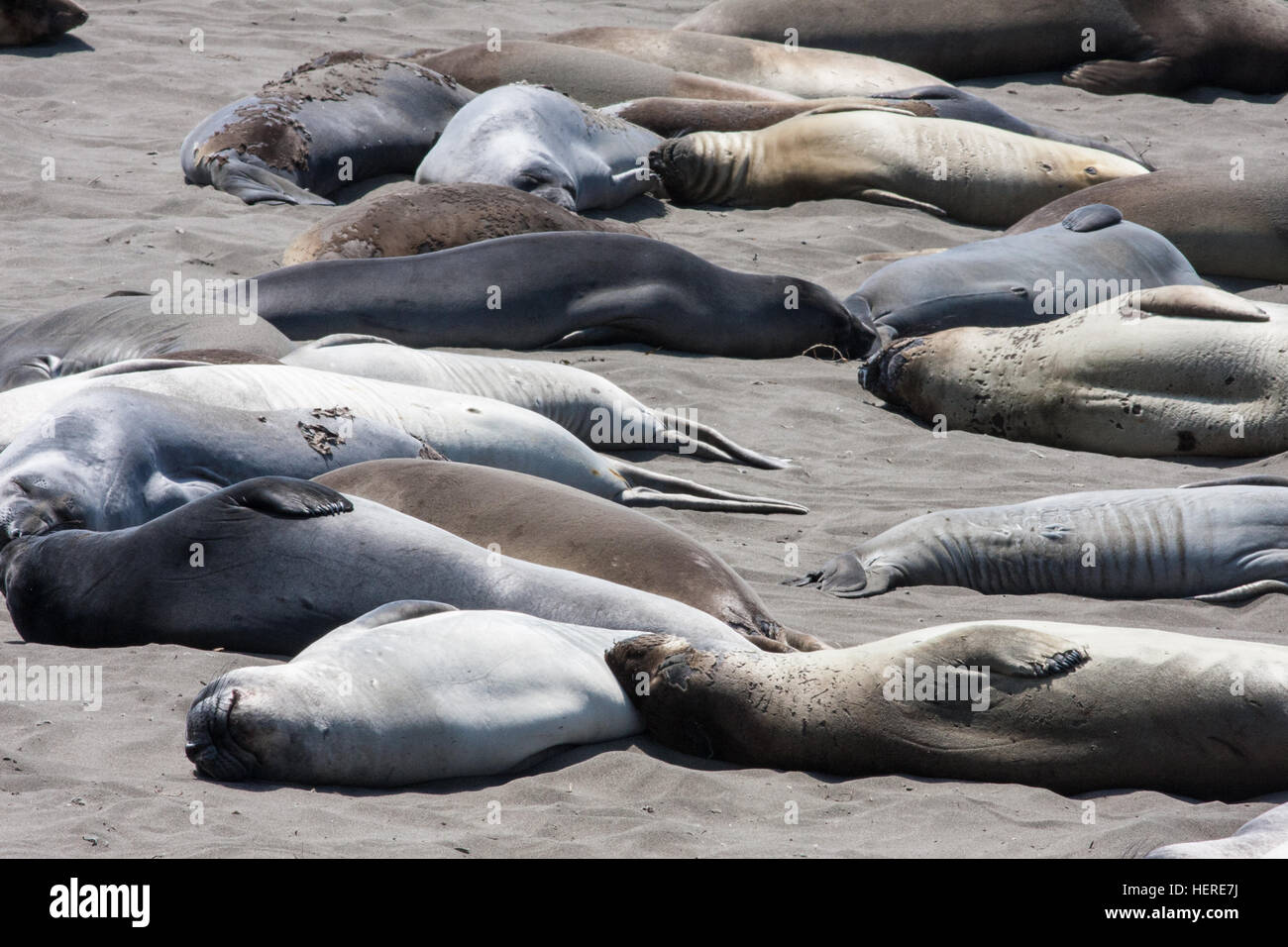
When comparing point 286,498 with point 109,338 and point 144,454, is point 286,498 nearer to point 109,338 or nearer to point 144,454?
point 144,454

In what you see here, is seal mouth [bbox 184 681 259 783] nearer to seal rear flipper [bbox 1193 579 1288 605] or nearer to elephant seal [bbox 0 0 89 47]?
seal rear flipper [bbox 1193 579 1288 605]

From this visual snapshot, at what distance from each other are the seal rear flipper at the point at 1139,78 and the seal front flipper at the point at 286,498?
31.8 feet

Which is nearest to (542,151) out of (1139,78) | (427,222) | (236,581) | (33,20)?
(427,222)

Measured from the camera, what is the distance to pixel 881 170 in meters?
9.72

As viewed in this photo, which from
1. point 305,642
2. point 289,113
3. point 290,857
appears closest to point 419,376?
point 305,642

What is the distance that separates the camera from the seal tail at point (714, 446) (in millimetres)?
6234

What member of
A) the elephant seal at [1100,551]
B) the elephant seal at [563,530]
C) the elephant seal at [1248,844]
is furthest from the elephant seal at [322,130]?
the elephant seal at [1248,844]

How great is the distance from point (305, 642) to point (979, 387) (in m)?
3.76

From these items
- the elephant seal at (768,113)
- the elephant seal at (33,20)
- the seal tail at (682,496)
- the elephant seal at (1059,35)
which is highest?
the elephant seal at (1059,35)

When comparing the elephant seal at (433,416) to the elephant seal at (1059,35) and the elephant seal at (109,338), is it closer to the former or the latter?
the elephant seal at (109,338)

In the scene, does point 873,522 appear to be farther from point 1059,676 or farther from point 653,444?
point 1059,676

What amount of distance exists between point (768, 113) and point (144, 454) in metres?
6.59

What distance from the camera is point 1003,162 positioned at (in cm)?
977

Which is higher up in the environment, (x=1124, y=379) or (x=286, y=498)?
(x=286, y=498)
